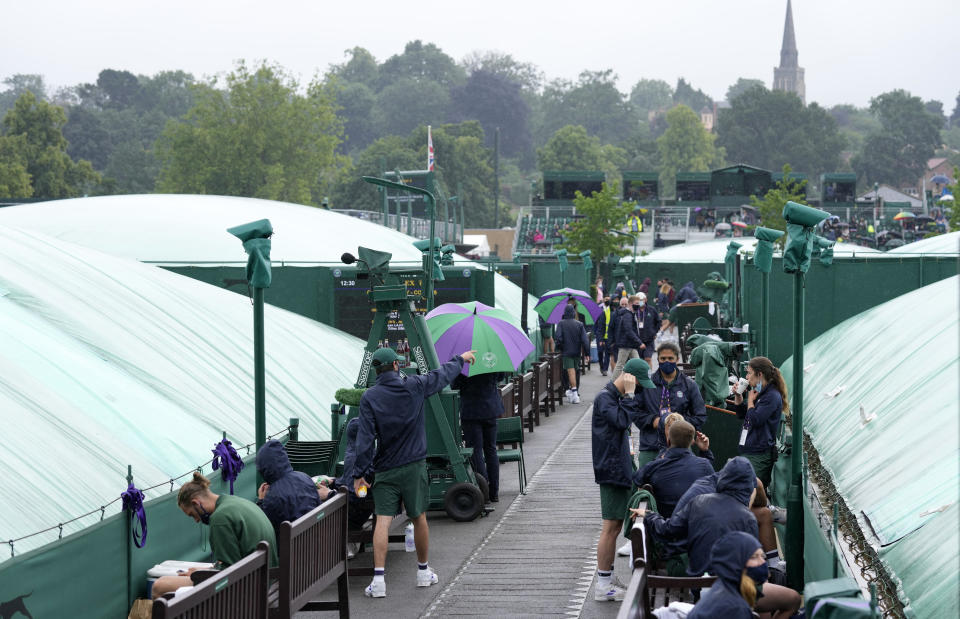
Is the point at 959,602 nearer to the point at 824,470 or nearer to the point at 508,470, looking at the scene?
the point at 824,470

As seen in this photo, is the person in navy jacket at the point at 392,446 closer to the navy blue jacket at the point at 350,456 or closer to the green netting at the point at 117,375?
the navy blue jacket at the point at 350,456

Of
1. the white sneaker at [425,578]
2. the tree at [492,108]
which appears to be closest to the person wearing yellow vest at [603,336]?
the white sneaker at [425,578]

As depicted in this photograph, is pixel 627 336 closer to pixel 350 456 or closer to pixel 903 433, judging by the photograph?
pixel 903 433

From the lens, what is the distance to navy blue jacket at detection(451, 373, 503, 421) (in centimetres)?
1260

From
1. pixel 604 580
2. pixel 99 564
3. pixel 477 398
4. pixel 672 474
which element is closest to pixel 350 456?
pixel 604 580

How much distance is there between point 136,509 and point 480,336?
5775mm

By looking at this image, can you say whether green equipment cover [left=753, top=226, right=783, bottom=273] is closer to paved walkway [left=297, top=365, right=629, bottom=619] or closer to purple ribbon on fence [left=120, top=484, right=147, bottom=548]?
paved walkway [left=297, top=365, right=629, bottom=619]

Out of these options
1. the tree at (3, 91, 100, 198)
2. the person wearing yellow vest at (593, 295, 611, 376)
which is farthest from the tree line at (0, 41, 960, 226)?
the person wearing yellow vest at (593, 295, 611, 376)

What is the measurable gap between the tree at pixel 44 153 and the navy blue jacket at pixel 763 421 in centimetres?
7714

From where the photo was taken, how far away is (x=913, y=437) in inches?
383

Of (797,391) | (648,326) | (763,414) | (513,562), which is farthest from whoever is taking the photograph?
(648,326)

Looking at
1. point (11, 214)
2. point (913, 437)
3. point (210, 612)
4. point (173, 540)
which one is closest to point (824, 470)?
point (913, 437)

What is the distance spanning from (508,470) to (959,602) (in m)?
9.47

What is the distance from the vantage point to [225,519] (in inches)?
286
